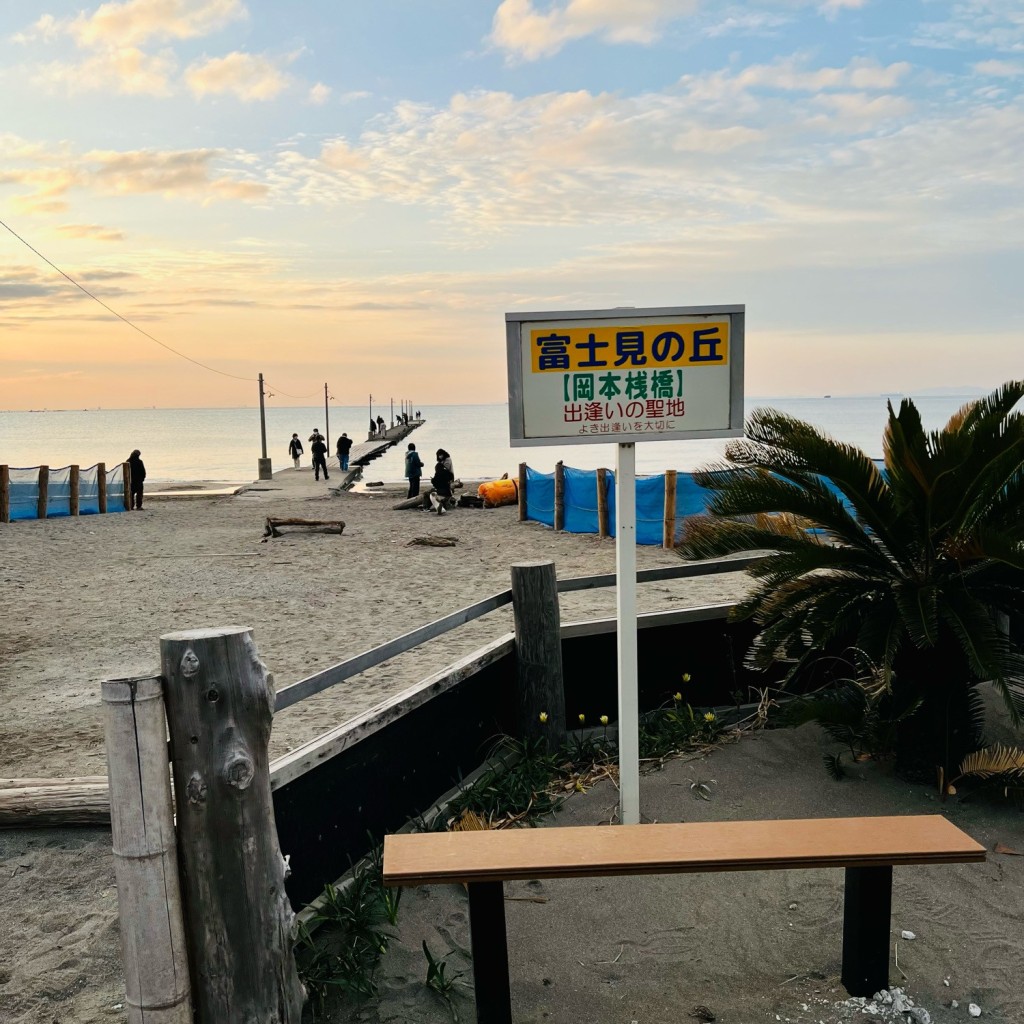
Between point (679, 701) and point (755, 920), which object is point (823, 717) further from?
point (755, 920)

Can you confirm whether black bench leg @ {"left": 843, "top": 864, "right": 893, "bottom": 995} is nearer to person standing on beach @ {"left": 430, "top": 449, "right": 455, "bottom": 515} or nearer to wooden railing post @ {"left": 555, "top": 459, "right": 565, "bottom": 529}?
wooden railing post @ {"left": 555, "top": 459, "right": 565, "bottom": 529}

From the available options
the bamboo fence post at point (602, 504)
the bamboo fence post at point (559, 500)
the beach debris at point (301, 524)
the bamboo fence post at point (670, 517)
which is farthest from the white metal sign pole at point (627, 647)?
the beach debris at point (301, 524)

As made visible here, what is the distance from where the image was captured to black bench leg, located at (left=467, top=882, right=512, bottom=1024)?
3426 millimetres

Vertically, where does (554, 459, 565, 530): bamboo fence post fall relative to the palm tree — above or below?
below

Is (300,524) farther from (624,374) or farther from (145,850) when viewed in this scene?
(145,850)

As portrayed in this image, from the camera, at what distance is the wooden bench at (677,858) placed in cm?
334

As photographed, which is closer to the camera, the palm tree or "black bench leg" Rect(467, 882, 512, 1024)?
"black bench leg" Rect(467, 882, 512, 1024)

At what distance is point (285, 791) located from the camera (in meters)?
3.71

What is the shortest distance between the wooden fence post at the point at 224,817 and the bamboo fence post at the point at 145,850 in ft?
0.17

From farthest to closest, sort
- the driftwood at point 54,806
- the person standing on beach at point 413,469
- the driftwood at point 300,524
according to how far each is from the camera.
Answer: the person standing on beach at point 413,469 < the driftwood at point 300,524 < the driftwood at point 54,806

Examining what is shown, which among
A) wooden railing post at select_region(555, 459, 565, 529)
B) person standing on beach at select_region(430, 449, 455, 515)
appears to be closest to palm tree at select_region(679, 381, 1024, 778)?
wooden railing post at select_region(555, 459, 565, 529)

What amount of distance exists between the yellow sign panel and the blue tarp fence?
2101cm

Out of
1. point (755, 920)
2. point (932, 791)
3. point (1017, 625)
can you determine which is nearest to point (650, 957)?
point (755, 920)

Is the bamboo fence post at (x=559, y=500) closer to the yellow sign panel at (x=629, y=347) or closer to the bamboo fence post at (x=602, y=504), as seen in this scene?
the bamboo fence post at (x=602, y=504)
